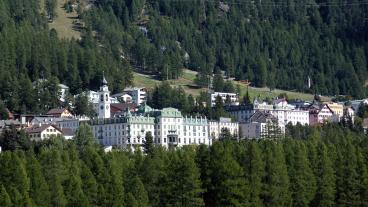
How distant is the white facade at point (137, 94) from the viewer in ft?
592

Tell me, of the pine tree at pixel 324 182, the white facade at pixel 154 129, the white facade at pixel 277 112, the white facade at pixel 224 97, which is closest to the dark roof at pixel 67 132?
the white facade at pixel 154 129

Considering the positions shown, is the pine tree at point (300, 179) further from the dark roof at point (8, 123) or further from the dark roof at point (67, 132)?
the dark roof at point (8, 123)

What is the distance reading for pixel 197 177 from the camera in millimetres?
77125

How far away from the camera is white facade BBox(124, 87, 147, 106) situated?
180 metres

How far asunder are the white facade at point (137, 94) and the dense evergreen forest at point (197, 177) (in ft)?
299

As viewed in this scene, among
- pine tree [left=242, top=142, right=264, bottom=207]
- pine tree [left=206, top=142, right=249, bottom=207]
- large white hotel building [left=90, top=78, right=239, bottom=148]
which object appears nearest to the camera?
pine tree [left=206, top=142, right=249, bottom=207]

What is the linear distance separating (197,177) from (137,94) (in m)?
107

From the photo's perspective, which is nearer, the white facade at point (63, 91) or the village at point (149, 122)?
the village at point (149, 122)

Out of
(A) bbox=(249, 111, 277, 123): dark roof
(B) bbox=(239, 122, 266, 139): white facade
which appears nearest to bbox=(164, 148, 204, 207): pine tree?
(B) bbox=(239, 122, 266, 139): white facade

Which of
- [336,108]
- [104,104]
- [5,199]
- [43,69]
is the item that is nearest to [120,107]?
[104,104]

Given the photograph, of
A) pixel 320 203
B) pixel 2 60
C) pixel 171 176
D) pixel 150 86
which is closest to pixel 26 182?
pixel 171 176

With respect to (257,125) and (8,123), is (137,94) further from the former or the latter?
(8,123)

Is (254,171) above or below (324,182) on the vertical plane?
above

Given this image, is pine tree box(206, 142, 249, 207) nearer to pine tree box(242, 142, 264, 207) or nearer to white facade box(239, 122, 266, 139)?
pine tree box(242, 142, 264, 207)
